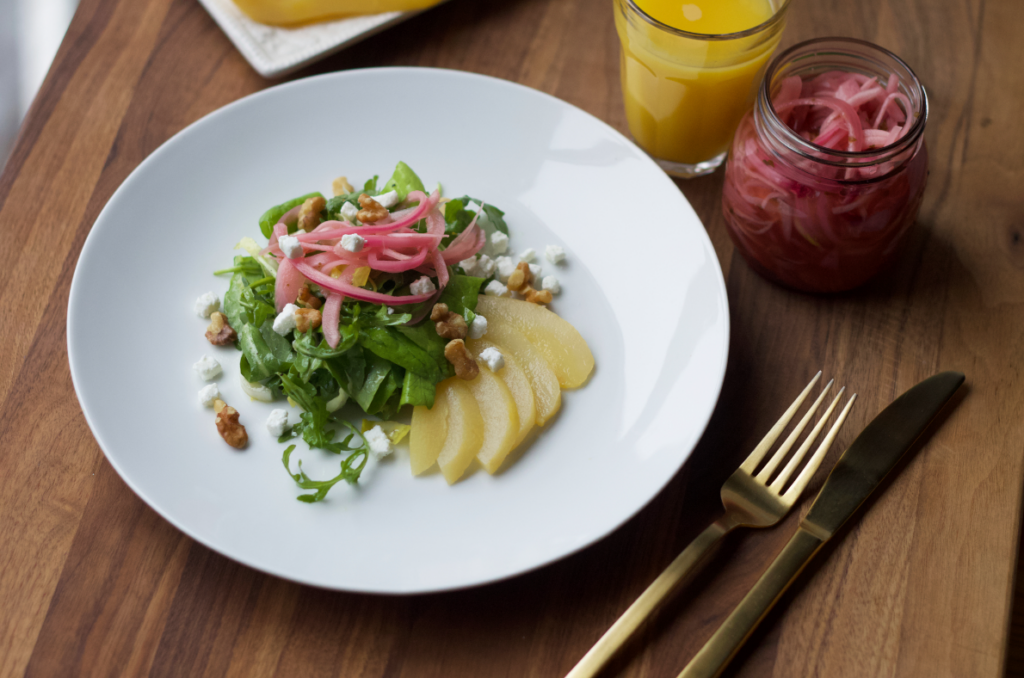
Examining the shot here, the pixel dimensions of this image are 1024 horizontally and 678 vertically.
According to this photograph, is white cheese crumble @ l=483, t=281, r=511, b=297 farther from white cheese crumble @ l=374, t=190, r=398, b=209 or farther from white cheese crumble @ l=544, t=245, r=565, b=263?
white cheese crumble @ l=374, t=190, r=398, b=209

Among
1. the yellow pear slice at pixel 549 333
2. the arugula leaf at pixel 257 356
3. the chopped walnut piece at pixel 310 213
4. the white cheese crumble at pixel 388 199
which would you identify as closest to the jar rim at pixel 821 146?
the yellow pear slice at pixel 549 333

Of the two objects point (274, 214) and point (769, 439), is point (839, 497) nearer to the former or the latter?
point (769, 439)

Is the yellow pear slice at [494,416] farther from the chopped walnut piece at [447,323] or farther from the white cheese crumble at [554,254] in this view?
the white cheese crumble at [554,254]

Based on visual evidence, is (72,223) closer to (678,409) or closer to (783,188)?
(678,409)

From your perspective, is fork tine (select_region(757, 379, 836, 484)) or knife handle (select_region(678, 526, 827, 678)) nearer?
knife handle (select_region(678, 526, 827, 678))

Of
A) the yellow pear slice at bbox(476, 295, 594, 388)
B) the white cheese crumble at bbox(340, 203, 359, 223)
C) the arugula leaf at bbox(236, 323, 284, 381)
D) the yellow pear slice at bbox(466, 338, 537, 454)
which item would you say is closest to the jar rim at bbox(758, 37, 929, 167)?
the yellow pear slice at bbox(476, 295, 594, 388)

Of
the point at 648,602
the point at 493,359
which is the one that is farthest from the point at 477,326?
the point at 648,602

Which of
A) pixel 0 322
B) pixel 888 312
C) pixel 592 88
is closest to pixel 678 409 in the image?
pixel 888 312
